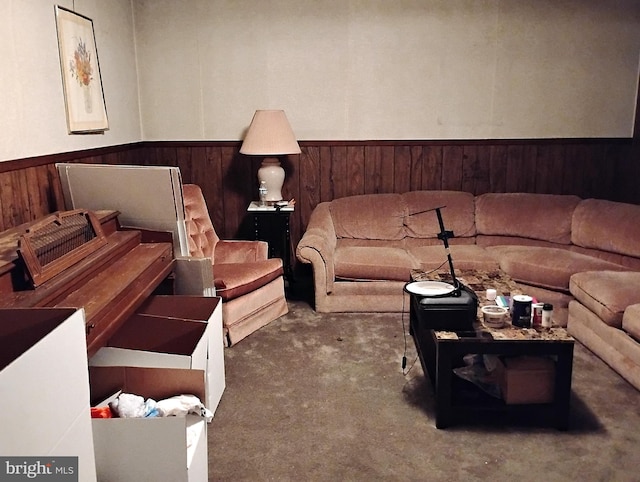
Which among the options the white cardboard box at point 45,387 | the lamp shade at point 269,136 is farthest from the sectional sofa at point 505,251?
the white cardboard box at point 45,387

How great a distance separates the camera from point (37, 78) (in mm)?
3078

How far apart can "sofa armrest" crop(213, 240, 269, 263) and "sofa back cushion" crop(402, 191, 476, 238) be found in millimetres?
1183

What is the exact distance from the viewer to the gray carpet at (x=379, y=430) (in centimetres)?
233

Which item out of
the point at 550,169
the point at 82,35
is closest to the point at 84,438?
the point at 82,35

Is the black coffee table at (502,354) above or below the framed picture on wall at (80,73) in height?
below

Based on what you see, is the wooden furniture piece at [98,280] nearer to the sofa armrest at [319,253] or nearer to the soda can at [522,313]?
the sofa armrest at [319,253]

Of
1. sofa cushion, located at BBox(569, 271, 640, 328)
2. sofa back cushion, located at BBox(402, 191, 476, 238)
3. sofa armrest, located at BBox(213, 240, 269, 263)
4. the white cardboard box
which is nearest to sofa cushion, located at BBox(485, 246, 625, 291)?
sofa cushion, located at BBox(569, 271, 640, 328)

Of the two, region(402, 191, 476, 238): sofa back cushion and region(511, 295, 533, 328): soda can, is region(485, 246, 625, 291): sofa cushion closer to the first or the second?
region(402, 191, 476, 238): sofa back cushion

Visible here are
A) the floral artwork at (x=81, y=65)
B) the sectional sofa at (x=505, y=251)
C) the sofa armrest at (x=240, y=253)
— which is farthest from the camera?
the sofa armrest at (x=240, y=253)

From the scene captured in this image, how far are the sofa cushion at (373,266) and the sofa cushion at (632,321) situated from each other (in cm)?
137

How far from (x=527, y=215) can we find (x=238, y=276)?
2324 millimetres

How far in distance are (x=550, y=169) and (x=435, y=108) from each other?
1.11 m

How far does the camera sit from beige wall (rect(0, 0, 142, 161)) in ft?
9.21

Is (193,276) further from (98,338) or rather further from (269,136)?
(269,136)
